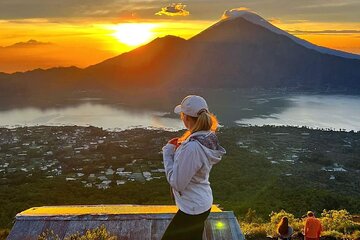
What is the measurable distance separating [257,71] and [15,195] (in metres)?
124

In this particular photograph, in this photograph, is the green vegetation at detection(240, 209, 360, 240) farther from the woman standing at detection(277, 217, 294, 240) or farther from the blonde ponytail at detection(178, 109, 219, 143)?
the blonde ponytail at detection(178, 109, 219, 143)

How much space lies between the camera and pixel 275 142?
4022 centimetres

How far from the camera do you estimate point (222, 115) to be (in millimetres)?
69125

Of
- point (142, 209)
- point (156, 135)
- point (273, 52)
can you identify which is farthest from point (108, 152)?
point (273, 52)

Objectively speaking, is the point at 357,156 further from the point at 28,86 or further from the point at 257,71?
the point at 257,71

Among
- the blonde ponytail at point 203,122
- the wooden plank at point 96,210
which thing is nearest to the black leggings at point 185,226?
the blonde ponytail at point 203,122

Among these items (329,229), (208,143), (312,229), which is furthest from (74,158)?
(208,143)

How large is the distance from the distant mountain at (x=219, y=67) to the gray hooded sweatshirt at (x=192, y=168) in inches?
4358

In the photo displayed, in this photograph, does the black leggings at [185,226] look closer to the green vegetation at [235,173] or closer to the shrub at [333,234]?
the green vegetation at [235,173]

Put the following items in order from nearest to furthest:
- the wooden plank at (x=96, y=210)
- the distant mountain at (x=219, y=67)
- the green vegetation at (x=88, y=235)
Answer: the green vegetation at (x=88, y=235), the wooden plank at (x=96, y=210), the distant mountain at (x=219, y=67)

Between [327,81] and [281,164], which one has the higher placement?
[281,164]

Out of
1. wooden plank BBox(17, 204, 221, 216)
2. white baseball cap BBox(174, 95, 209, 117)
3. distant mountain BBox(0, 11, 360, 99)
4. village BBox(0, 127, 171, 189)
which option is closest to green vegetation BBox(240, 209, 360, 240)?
wooden plank BBox(17, 204, 221, 216)

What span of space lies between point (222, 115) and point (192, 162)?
67468 millimetres

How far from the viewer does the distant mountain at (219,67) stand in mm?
120250
